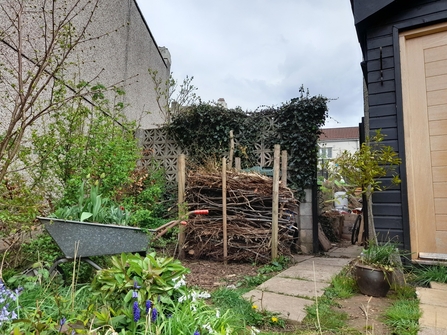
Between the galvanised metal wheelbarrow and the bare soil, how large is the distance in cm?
98

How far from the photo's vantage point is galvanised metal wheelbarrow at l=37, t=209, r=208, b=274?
6.57 ft

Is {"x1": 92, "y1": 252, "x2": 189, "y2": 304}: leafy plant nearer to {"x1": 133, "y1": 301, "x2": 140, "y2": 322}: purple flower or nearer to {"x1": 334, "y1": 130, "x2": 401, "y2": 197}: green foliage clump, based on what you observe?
{"x1": 133, "y1": 301, "x2": 140, "y2": 322}: purple flower

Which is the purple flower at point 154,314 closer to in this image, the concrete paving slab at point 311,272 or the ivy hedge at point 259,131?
the concrete paving slab at point 311,272

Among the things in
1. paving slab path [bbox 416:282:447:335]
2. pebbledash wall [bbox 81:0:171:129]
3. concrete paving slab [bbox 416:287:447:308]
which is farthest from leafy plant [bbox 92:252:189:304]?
pebbledash wall [bbox 81:0:171:129]

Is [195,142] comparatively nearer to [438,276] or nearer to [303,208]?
[303,208]

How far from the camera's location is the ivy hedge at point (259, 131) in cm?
485

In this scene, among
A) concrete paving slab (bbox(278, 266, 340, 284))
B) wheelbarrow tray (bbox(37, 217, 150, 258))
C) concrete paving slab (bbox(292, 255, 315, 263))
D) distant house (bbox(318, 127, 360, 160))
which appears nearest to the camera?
wheelbarrow tray (bbox(37, 217, 150, 258))

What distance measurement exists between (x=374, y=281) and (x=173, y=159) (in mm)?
4224

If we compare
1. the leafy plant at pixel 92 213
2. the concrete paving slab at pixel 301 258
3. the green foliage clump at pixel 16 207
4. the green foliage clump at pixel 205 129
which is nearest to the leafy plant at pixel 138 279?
the leafy plant at pixel 92 213

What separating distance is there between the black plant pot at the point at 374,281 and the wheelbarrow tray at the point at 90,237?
1.91 m

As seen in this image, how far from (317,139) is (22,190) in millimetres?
4128

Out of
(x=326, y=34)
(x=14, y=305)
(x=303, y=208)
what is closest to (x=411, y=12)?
(x=303, y=208)

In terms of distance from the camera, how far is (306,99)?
193 inches

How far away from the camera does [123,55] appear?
6211mm
